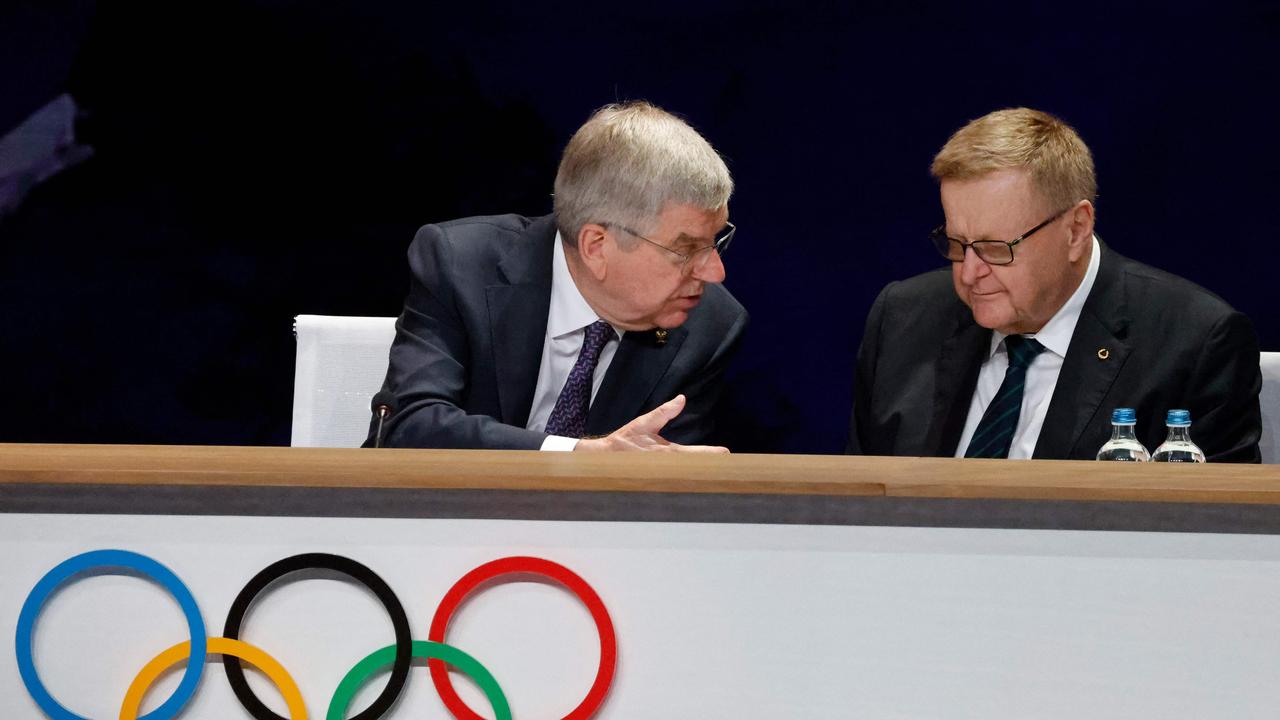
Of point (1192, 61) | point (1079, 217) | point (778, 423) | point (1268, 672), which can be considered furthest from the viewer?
point (778, 423)

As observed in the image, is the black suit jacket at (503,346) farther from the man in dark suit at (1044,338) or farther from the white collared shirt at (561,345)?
the man in dark suit at (1044,338)

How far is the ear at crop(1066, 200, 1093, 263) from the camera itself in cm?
207

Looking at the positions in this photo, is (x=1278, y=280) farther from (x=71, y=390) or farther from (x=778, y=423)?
(x=71, y=390)

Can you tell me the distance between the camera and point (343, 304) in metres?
3.24

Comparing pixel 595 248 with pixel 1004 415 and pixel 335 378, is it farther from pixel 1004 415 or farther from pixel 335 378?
pixel 1004 415

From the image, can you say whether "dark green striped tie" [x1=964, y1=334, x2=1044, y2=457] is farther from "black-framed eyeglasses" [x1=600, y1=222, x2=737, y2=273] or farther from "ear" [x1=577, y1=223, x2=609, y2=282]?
"ear" [x1=577, y1=223, x2=609, y2=282]

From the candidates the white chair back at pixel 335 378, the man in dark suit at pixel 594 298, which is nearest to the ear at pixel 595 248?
the man in dark suit at pixel 594 298

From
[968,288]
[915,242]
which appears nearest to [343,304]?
[915,242]

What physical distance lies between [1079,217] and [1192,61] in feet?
3.78

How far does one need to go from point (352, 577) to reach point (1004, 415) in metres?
1.22

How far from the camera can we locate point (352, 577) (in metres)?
1.11

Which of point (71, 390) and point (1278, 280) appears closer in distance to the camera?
point (1278, 280)

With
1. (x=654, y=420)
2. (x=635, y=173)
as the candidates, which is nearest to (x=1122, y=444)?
(x=654, y=420)

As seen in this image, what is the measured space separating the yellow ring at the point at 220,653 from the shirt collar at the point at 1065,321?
1.39 m
